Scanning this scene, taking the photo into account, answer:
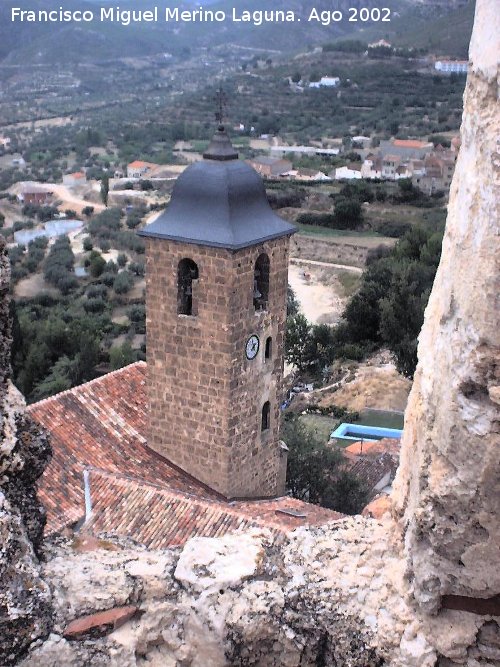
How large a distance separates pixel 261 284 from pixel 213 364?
1.23 metres

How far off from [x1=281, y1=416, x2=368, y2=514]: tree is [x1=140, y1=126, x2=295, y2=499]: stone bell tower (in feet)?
6.50

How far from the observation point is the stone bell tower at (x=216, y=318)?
30.7ft

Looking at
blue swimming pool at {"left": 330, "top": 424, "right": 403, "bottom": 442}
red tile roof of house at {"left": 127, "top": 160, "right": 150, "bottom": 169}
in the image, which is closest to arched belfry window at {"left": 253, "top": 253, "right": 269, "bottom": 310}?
blue swimming pool at {"left": 330, "top": 424, "right": 403, "bottom": 442}

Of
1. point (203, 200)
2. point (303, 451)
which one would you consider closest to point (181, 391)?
point (203, 200)

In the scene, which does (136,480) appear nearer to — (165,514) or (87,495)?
(87,495)

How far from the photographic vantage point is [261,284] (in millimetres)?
10094

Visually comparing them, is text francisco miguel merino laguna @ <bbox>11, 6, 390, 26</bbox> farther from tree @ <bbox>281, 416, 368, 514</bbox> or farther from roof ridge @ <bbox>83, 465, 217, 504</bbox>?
roof ridge @ <bbox>83, 465, 217, 504</bbox>

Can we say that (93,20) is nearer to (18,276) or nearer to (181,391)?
(18,276)

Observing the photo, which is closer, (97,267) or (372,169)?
(97,267)

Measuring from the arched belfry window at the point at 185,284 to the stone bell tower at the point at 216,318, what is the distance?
1 cm

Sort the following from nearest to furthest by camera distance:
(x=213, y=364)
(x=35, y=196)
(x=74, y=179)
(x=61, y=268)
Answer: (x=213, y=364) → (x=61, y=268) → (x=35, y=196) → (x=74, y=179)

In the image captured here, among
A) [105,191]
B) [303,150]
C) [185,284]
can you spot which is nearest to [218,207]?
[185,284]

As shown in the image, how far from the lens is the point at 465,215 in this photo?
125 inches

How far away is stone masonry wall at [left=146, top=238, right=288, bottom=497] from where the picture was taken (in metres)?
9.41
